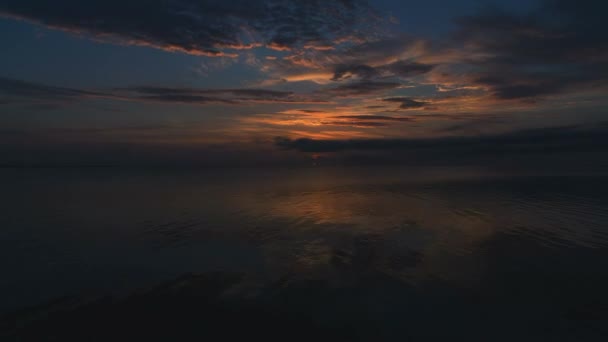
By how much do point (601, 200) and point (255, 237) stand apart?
4552 centimetres

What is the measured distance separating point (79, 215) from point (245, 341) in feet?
100

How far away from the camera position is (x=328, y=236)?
23.8m

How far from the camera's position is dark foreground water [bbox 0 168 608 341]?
36.0ft

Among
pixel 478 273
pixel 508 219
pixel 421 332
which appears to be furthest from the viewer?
pixel 508 219

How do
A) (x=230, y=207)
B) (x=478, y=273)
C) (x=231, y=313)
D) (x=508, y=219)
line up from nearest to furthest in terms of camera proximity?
(x=231, y=313) < (x=478, y=273) < (x=508, y=219) < (x=230, y=207)

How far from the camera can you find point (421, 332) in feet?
35.9

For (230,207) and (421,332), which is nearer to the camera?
(421,332)

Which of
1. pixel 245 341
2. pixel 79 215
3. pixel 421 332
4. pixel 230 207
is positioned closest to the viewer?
pixel 245 341

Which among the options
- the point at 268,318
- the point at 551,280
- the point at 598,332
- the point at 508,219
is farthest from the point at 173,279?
the point at 508,219

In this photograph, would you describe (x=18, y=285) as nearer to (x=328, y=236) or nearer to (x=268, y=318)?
(x=268, y=318)

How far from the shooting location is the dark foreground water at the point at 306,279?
432 inches

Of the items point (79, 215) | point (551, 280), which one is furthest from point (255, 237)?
point (79, 215)

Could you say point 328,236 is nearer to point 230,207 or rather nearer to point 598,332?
point 598,332

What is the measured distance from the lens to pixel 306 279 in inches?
597
